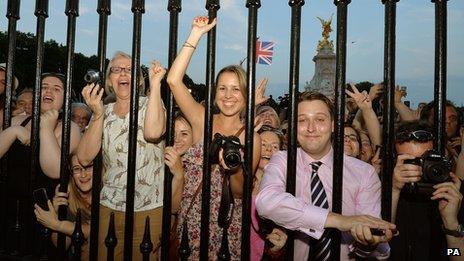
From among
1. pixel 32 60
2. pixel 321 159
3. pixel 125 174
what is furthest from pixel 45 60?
pixel 321 159

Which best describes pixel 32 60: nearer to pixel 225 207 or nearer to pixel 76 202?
pixel 76 202

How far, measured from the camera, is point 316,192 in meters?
2.32

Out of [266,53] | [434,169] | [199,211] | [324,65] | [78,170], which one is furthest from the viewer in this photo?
[324,65]

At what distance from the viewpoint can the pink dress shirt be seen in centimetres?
195

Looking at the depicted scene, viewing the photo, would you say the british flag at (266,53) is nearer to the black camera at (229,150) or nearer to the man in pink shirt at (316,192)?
the man in pink shirt at (316,192)

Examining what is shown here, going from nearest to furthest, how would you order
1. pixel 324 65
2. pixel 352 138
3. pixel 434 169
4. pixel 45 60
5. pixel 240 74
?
pixel 434 169 → pixel 240 74 → pixel 352 138 → pixel 324 65 → pixel 45 60

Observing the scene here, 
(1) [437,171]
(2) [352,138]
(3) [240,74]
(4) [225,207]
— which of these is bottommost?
(4) [225,207]

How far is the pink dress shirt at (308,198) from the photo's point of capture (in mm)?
1946

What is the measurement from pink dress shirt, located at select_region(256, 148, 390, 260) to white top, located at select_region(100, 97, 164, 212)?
1147 mm

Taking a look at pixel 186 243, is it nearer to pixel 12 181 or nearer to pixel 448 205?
pixel 448 205

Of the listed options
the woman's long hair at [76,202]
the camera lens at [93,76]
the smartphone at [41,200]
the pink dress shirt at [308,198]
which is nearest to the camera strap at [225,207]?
the pink dress shirt at [308,198]

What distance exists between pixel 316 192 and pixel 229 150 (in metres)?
0.73

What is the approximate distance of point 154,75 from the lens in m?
2.48

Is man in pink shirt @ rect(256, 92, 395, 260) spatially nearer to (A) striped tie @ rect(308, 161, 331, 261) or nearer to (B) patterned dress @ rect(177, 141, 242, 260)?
(A) striped tie @ rect(308, 161, 331, 261)
